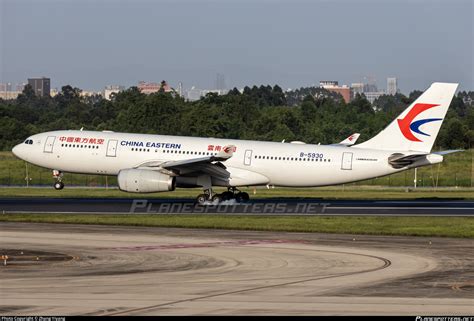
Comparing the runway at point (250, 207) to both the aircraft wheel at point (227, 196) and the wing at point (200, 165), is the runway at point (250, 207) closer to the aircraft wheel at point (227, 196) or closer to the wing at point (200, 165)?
the aircraft wheel at point (227, 196)

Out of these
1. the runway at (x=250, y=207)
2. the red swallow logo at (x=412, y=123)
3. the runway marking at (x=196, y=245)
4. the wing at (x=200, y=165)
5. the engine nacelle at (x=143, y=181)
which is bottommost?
the runway at (x=250, y=207)

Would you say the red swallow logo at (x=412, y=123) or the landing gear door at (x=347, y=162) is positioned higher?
the red swallow logo at (x=412, y=123)

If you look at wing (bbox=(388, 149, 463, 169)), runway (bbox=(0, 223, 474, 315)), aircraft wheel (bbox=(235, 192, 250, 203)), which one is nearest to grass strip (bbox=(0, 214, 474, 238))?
runway (bbox=(0, 223, 474, 315))

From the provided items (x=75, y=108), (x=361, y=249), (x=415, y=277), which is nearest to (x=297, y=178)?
(x=361, y=249)

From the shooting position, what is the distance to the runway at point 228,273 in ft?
70.1

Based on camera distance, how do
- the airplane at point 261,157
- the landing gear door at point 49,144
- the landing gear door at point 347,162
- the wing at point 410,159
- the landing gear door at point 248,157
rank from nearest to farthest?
1. the wing at point 410,159
2. the airplane at point 261,157
3. the landing gear door at point 347,162
4. the landing gear door at point 248,157
5. the landing gear door at point 49,144

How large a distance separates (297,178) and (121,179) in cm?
1021

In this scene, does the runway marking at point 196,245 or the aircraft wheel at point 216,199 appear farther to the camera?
the aircraft wheel at point 216,199

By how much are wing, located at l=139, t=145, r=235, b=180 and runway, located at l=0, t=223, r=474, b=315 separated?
39.1 ft

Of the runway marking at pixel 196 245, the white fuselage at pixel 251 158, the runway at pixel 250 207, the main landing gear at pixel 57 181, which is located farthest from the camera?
the main landing gear at pixel 57 181

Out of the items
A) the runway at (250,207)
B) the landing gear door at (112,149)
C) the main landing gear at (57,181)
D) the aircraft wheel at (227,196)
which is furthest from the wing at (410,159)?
the main landing gear at (57,181)

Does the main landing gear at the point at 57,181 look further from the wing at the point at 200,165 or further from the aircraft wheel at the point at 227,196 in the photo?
the aircraft wheel at the point at 227,196

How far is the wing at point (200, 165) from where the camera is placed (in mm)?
50406

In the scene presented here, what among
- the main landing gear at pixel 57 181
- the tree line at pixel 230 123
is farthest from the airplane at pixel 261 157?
the tree line at pixel 230 123
